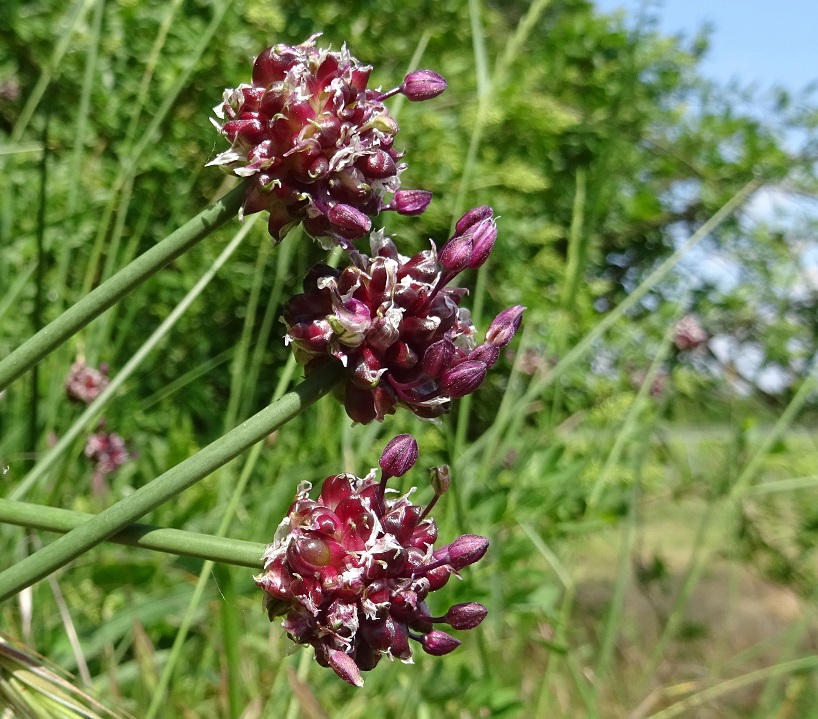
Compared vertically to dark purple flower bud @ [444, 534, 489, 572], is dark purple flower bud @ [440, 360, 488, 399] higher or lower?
higher

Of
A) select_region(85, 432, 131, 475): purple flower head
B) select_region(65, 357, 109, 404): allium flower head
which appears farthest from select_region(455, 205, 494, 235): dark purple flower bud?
select_region(85, 432, 131, 475): purple flower head

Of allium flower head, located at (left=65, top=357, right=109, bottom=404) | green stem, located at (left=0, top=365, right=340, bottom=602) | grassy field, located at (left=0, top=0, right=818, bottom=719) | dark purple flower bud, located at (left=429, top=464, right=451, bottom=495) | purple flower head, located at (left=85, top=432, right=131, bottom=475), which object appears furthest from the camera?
purple flower head, located at (left=85, top=432, right=131, bottom=475)

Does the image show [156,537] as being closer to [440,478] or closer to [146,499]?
[146,499]

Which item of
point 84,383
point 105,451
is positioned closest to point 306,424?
point 105,451

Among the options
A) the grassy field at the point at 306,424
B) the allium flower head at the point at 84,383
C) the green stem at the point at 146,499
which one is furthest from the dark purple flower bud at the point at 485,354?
the allium flower head at the point at 84,383

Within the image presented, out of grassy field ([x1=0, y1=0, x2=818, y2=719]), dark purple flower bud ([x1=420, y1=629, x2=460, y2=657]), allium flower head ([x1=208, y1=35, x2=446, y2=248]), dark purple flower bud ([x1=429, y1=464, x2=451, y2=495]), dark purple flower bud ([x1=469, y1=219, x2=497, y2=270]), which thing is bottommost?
grassy field ([x1=0, y1=0, x2=818, y2=719])

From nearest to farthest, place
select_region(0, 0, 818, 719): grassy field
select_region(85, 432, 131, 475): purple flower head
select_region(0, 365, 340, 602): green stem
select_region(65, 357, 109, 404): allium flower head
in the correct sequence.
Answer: select_region(0, 365, 340, 602): green stem, select_region(0, 0, 818, 719): grassy field, select_region(65, 357, 109, 404): allium flower head, select_region(85, 432, 131, 475): purple flower head

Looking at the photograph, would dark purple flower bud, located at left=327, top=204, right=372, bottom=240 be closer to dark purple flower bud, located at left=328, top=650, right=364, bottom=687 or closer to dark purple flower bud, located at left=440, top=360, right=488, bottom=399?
dark purple flower bud, located at left=440, top=360, right=488, bottom=399
